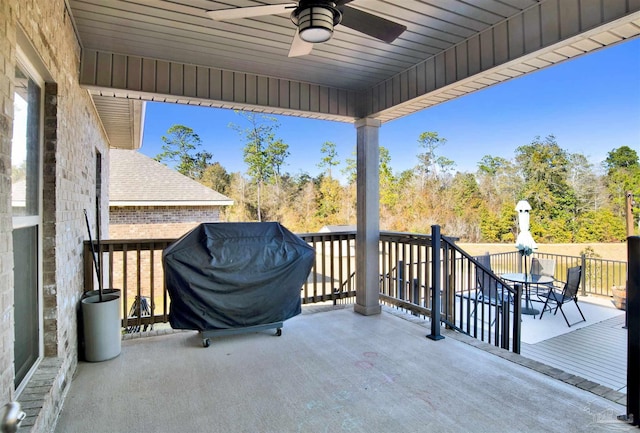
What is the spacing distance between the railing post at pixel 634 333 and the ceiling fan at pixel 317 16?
2.09 m

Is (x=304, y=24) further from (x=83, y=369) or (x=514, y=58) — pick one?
(x=83, y=369)

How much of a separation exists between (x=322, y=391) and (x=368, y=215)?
243 cm

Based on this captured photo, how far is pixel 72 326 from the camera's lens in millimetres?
2965

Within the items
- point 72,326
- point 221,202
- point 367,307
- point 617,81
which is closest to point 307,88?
point 367,307

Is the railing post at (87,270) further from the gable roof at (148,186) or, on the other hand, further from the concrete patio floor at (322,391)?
the gable roof at (148,186)

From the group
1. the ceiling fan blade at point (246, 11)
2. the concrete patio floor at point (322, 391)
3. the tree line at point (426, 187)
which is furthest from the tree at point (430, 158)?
the ceiling fan blade at point (246, 11)

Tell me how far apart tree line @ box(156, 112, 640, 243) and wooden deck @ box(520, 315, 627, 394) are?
43.6 ft

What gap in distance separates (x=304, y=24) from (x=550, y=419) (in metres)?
2.90

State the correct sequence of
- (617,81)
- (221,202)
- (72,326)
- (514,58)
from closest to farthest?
1. (514,58)
2. (72,326)
3. (221,202)
4. (617,81)

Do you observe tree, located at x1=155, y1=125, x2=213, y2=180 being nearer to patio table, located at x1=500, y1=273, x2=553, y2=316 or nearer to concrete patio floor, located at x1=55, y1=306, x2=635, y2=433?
patio table, located at x1=500, y1=273, x2=553, y2=316

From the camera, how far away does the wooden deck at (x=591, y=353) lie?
12.7 feet

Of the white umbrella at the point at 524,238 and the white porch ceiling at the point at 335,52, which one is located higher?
the white porch ceiling at the point at 335,52

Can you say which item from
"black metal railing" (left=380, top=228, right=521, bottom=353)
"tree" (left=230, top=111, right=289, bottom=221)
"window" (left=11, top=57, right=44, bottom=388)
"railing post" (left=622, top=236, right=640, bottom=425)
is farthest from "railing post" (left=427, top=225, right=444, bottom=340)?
"tree" (left=230, top=111, right=289, bottom=221)

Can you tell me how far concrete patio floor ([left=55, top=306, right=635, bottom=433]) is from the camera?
2.23m
